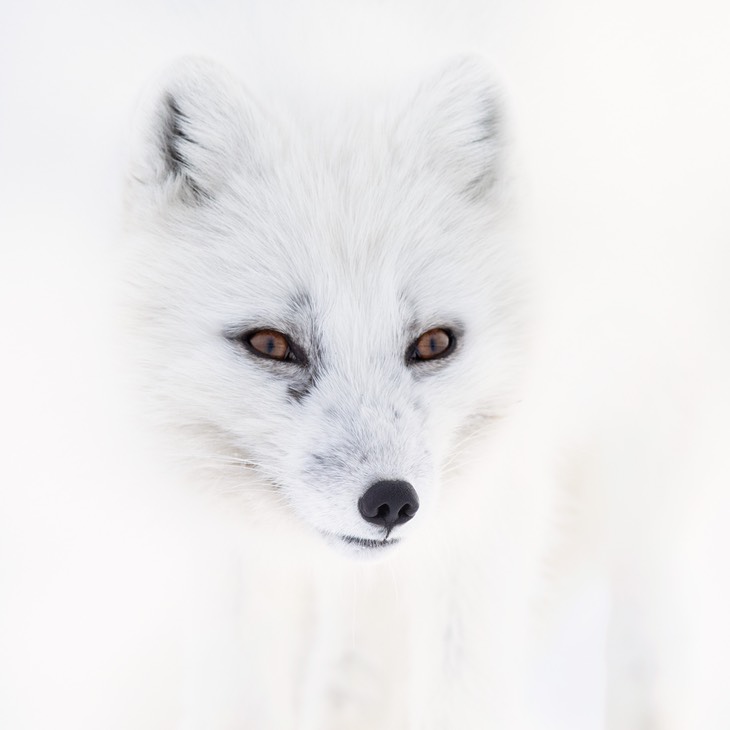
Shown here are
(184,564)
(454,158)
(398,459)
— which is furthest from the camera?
(184,564)

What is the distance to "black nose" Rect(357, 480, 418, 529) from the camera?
0.68 metres

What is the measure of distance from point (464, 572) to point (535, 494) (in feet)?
0.40

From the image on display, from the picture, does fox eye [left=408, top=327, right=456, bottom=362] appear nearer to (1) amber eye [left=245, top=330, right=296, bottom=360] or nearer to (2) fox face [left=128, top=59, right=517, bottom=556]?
(2) fox face [left=128, top=59, right=517, bottom=556]

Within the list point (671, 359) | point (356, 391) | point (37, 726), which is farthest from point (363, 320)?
point (37, 726)

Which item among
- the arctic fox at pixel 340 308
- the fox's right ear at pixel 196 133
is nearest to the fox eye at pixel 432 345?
the arctic fox at pixel 340 308

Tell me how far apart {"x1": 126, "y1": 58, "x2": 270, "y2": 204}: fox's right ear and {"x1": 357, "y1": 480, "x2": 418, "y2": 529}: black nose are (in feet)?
1.03

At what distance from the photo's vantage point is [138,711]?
3.02 feet

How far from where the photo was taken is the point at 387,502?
0.68 metres

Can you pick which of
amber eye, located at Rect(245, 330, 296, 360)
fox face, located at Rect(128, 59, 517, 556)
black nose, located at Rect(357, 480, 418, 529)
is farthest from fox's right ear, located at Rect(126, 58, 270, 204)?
black nose, located at Rect(357, 480, 418, 529)

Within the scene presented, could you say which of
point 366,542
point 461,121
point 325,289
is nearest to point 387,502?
point 366,542

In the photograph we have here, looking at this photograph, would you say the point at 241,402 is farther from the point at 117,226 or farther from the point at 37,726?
the point at 37,726

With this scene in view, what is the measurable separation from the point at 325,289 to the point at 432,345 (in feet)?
0.39

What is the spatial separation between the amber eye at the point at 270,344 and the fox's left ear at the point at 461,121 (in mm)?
226

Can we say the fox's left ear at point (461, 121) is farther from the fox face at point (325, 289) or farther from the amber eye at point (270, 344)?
the amber eye at point (270, 344)
